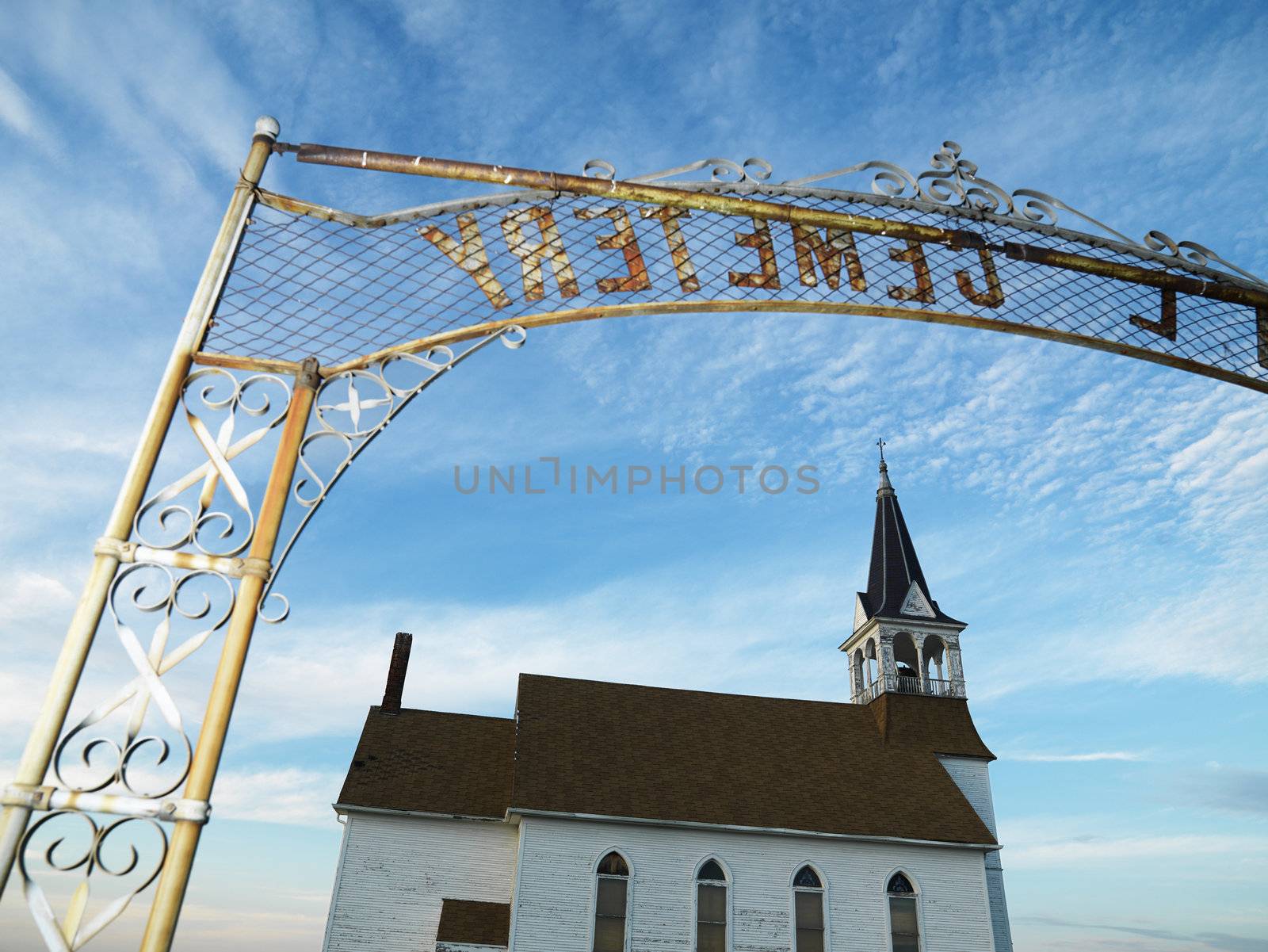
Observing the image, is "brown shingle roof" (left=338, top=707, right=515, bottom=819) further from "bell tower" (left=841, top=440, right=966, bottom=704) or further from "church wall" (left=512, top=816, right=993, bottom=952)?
"bell tower" (left=841, top=440, right=966, bottom=704)

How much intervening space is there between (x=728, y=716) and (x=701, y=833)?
619 centimetres

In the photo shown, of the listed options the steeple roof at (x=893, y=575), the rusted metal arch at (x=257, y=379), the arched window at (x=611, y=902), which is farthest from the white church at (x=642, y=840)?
the rusted metal arch at (x=257, y=379)

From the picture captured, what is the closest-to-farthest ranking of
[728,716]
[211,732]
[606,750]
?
1. [211,732]
2. [606,750]
3. [728,716]

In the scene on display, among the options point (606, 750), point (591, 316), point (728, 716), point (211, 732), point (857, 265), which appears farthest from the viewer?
point (728, 716)

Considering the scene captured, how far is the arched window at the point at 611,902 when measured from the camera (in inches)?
810

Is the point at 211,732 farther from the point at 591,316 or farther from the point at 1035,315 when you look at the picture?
the point at 1035,315

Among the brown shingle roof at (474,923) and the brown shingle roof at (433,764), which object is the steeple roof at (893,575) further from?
the brown shingle roof at (474,923)

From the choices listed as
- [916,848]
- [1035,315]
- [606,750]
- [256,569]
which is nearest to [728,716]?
[606,750]

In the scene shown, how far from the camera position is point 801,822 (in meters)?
22.5

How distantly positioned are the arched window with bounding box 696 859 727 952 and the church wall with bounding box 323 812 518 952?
4943mm

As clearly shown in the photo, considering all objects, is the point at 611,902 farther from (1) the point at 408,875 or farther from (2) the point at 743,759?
(2) the point at 743,759

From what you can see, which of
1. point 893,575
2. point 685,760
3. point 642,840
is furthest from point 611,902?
point 893,575

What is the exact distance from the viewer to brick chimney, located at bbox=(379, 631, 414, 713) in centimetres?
2659

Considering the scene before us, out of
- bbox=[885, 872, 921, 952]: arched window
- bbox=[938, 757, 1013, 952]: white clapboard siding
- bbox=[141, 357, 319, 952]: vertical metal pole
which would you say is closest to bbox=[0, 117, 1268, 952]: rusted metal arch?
bbox=[141, 357, 319, 952]: vertical metal pole
